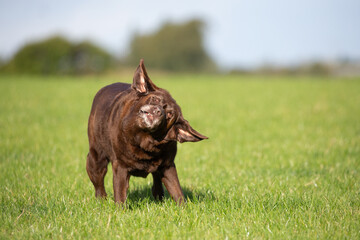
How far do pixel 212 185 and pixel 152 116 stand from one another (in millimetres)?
2264

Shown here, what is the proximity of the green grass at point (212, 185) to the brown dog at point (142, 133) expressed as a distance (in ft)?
1.32

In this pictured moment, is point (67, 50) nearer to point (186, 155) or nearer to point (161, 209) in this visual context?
point (186, 155)

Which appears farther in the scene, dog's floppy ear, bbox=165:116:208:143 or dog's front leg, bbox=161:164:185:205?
dog's front leg, bbox=161:164:185:205

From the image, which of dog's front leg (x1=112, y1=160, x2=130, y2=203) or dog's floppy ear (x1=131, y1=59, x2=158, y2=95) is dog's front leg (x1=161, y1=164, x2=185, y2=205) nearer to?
dog's front leg (x1=112, y1=160, x2=130, y2=203)

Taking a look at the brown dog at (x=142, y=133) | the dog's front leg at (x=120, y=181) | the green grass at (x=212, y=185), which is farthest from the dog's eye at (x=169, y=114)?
Answer: the green grass at (x=212, y=185)

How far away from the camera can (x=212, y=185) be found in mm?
5406

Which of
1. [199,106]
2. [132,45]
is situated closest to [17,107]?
[199,106]

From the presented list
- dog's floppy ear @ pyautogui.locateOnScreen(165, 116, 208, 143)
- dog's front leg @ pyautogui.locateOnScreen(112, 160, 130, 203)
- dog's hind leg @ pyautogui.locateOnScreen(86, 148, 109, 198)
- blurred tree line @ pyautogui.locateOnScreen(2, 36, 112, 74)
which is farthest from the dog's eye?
blurred tree line @ pyautogui.locateOnScreen(2, 36, 112, 74)

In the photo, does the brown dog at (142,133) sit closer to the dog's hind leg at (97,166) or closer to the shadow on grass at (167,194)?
the dog's hind leg at (97,166)

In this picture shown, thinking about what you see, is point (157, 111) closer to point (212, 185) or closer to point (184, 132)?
point (184, 132)

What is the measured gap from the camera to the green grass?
3.76m

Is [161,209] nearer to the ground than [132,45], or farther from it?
nearer to the ground

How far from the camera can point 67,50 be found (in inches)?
1630

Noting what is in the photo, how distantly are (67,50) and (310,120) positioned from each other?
33.7 metres
